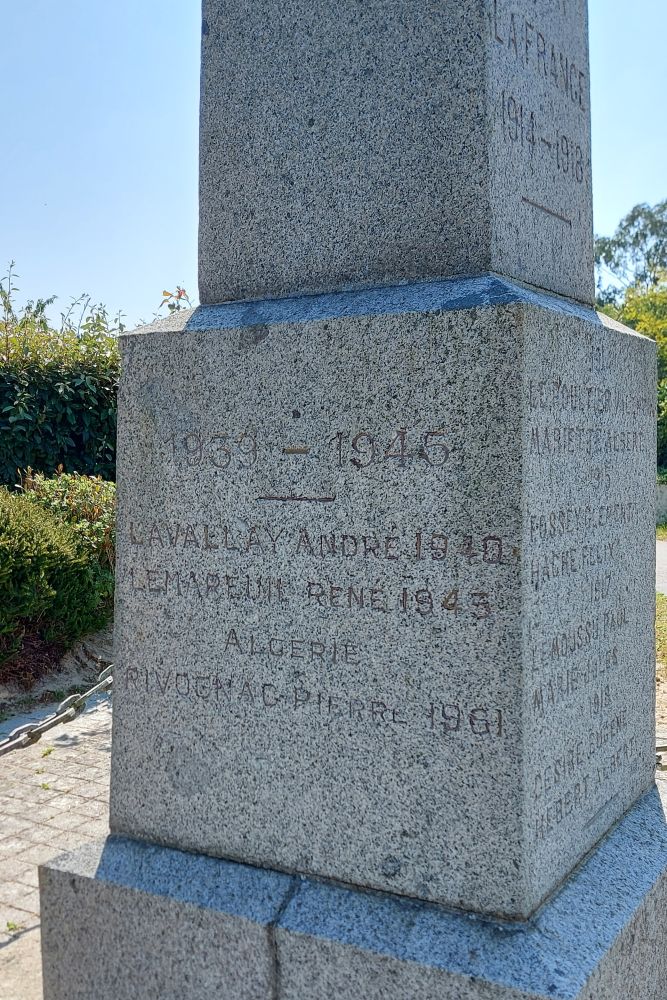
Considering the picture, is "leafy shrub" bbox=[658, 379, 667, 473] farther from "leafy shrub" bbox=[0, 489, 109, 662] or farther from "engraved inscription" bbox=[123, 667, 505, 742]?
"engraved inscription" bbox=[123, 667, 505, 742]

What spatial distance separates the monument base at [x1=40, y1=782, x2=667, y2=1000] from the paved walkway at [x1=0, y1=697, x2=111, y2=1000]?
72cm

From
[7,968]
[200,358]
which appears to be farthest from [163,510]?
[7,968]

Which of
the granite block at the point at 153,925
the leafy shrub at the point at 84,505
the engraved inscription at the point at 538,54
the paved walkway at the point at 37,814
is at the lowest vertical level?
the paved walkway at the point at 37,814

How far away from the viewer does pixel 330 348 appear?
229cm

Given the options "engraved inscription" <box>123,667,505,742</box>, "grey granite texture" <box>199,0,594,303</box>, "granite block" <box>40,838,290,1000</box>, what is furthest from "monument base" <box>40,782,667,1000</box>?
"grey granite texture" <box>199,0,594,303</box>

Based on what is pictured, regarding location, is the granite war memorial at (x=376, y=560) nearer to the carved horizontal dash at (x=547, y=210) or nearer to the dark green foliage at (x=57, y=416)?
the carved horizontal dash at (x=547, y=210)

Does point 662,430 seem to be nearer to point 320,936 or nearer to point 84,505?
point 84,505

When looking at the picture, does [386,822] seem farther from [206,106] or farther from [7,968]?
[206,106]

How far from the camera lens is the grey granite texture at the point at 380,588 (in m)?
2.11

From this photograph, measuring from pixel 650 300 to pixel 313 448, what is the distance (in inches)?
1319

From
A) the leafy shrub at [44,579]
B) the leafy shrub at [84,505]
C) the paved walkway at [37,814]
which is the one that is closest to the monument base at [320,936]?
the paved walkway at [37,814]

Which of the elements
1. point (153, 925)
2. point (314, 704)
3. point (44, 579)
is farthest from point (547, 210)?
point (44, 579)

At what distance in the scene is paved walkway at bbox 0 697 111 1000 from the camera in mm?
3264

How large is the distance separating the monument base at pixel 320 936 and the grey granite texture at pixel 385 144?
1531 mm
